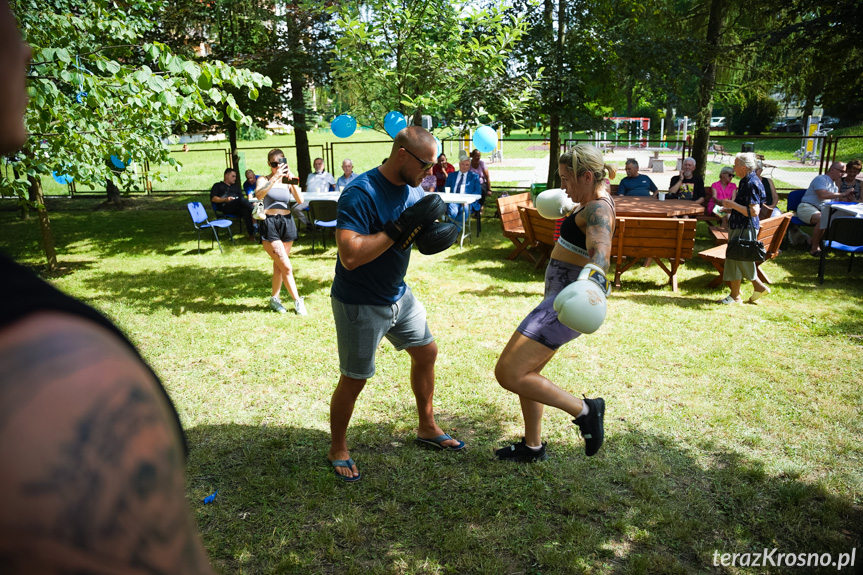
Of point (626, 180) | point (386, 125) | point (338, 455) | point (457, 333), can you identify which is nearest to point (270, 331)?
point (457, 333)

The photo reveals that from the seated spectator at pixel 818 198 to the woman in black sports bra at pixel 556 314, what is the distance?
777 centimetres

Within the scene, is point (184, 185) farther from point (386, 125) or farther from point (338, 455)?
point (338, 455)

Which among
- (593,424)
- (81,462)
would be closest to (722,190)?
(593,424)

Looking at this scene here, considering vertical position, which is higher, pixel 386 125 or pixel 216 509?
pixel 386 125

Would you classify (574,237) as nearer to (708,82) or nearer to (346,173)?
(346,173)

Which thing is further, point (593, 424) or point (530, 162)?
point (530, 162)

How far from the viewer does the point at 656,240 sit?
7.97 m

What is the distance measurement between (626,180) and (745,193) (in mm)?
4297

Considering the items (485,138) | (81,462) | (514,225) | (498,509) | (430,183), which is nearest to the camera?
(81,462)

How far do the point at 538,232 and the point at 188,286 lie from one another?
5.16 meters

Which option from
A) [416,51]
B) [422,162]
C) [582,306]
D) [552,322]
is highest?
[416,51]

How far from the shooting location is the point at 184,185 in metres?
22.1

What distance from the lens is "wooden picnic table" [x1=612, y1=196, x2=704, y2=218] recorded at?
8992mm

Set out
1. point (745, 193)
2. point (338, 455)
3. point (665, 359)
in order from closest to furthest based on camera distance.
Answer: point (338, 455)
point (665, 359)
point (745, 193)
